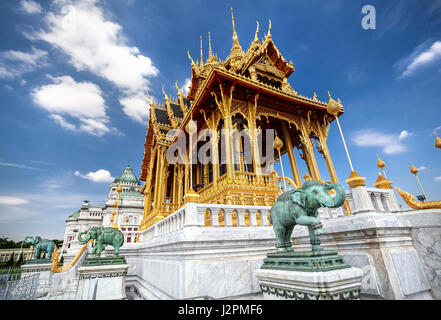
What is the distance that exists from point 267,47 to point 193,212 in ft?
43.1

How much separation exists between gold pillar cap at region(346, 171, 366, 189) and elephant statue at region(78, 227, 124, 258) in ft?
21.2

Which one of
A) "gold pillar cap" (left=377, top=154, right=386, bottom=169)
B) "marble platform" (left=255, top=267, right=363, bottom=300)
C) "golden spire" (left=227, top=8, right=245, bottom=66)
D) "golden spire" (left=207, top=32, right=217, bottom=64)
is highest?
"golden spire" (left=207, top=32, right=217, bottom=64)

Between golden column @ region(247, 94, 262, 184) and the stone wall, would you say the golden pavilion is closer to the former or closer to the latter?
golden column @ region(247, 94, 262, 184)

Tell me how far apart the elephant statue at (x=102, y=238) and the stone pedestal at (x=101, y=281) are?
0.51 m

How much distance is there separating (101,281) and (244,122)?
30.6ft

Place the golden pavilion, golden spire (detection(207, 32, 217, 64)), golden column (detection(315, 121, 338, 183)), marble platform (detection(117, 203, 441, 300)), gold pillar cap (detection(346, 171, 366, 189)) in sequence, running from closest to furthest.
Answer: marble platform (detection(117, 203, 441, 300))
gold pillar cap (detection(346, 171, 366, 189))
the golden pavilion
golden column (detection(315, 121, 338, 183))
golden spire (detection(207, 32, 217, 64))

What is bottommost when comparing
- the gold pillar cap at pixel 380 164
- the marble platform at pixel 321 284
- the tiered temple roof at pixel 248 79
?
the marble platform at pixel 321 284

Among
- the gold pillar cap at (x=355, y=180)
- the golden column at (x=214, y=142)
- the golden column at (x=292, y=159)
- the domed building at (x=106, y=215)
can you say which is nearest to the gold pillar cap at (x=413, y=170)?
the golden column at (x=292, y=159)

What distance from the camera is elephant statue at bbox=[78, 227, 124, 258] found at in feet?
19.7

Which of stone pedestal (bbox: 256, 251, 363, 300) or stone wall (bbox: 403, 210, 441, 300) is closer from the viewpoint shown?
stone pedestal (bbox: 256, 251, 363, 300)

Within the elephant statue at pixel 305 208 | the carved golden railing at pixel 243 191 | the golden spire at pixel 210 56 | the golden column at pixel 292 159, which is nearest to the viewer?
the elephant statue at pixel 305 208

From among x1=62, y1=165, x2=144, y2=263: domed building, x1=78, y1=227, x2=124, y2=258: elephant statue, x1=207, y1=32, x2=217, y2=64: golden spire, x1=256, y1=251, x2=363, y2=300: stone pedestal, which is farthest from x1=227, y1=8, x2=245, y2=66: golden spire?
x1=62, y1=165, x2=144, y2=263: domed building

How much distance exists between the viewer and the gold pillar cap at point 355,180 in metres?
3.63

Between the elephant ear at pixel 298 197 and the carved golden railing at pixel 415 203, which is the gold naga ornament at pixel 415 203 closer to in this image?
the carved golden railing at pixel 415 203
